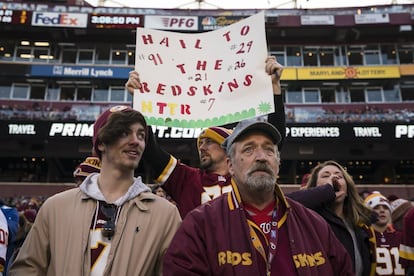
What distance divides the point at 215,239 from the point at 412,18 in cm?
3122

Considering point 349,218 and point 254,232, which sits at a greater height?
point 254,232

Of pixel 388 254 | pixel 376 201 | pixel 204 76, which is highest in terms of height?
pixel 204 76

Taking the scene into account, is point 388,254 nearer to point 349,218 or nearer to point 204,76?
point 349,218

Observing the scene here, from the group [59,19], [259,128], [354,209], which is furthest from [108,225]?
[59,19]

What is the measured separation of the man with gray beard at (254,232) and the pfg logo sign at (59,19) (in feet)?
93.7

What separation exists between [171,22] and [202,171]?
2675 cm

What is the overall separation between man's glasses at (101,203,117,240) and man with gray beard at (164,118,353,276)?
0.34 m

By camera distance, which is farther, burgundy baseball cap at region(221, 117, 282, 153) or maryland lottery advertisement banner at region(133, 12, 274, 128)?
maryland lottery advertisement banner at region(133, 12, 274, 128)

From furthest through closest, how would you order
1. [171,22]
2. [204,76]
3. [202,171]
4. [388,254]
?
[171,22] → [388,254] → [204,76] → [202,171]

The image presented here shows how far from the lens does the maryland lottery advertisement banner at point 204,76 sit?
324 cm

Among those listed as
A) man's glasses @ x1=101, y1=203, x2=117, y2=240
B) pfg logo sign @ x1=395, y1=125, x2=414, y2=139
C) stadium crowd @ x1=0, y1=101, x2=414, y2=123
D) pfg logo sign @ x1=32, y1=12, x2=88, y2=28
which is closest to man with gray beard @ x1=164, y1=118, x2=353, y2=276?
man's glasses @ x1=101, y1=203, x2=117, y2=240

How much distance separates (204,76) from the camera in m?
3.54

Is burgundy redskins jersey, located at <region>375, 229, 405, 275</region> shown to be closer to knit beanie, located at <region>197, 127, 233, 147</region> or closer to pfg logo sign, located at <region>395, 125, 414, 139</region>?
knit beanie, located at <region>197, 127, 233, 147</region>

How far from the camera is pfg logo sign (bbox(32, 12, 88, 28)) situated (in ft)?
90.5
